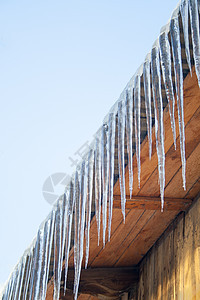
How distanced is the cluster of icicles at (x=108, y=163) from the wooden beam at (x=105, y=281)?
1.86 feet

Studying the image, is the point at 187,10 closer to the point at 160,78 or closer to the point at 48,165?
the point at 160,78

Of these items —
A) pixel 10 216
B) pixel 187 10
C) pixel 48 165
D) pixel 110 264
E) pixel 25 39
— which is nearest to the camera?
pixel 187 10

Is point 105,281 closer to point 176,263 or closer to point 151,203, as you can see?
point 176,263

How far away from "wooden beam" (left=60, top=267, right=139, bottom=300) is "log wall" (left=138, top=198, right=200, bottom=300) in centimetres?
14

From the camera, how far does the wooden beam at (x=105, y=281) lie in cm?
488

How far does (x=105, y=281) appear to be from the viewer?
194 inches

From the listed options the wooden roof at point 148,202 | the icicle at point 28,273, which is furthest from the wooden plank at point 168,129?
the icicle at point 28,273

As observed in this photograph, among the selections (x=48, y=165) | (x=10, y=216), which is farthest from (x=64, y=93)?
(x=10, y=216)

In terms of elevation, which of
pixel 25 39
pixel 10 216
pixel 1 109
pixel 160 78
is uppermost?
pixel 25 39

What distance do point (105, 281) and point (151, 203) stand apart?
118cm

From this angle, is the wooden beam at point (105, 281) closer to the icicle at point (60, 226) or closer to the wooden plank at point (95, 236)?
the wooden plank at point (95, 236)

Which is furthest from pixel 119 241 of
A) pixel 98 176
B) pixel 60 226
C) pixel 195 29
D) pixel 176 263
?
pixel 195 29

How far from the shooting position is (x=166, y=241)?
4586 millimetres

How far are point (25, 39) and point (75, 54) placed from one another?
335cm
